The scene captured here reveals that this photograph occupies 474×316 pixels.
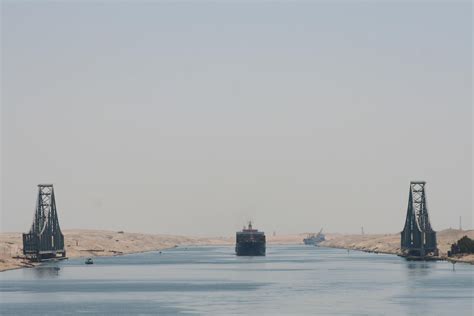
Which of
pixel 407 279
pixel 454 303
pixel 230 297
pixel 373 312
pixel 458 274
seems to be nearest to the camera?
pixel 373 312

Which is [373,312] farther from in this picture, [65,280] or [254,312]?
[65,280]

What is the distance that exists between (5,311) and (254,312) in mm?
29222

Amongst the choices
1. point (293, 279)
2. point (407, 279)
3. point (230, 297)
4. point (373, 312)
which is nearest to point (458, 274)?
point (407, 279)

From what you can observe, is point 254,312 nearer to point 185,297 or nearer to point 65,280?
point 185,297

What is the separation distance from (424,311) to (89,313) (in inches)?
1496

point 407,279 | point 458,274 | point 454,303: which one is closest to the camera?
point 454,303

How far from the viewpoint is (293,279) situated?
193375 millimetres

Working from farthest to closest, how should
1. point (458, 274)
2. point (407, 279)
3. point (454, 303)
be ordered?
1. point (458, 274)
2. point (407, 279)
3. point (454, 303)

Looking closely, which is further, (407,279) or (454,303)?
(407,279)

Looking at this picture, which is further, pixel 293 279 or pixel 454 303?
pixel 293 279

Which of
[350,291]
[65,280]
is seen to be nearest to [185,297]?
[350,291]

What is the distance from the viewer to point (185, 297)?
487 ft

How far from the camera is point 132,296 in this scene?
150875mm

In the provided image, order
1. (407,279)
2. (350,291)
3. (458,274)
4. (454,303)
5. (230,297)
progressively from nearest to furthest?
(454,303)
(230,297)
(350,291)
(407,279)
(458,274)
